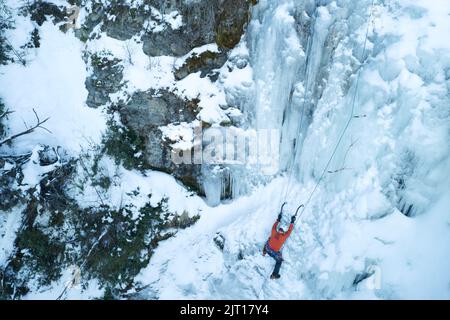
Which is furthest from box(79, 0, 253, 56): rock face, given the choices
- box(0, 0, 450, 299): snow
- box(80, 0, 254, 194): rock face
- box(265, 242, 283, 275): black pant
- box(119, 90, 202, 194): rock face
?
box(265, 242, 283, 275): black pant

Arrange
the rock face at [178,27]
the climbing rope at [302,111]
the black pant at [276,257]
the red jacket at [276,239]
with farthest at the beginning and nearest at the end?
the rock face at [178,27] → the climbing rope at [302,111] → the black pant at [276,257] → the red jacket at [276,239]

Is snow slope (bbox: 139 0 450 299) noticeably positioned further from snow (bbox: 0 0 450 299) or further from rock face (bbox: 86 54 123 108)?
rock face (bbox: 86 54 123 108)

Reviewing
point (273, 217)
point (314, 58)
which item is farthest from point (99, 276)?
point (314, 58)

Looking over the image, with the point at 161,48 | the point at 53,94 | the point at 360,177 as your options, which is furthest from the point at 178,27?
the point at 360,177

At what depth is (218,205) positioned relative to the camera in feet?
22.1

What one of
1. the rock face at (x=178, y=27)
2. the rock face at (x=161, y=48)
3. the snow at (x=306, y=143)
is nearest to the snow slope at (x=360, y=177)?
the snow at (x=306, y=143)

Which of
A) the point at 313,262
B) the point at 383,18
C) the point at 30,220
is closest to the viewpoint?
the point at 383,18

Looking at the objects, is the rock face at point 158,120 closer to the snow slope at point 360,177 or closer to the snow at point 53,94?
the snow at point 53,94

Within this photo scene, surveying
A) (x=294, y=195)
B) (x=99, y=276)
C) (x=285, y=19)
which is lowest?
(x=99, y=276)

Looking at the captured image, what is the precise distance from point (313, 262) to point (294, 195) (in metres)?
1.13

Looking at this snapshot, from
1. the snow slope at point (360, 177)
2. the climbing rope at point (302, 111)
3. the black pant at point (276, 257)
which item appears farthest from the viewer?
the climbing rope at point (302, 111)

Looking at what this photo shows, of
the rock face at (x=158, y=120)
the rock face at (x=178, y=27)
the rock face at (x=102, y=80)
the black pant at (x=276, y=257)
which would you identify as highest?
the rock face at (x=178, y=27)

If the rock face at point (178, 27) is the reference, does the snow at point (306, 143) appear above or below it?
below

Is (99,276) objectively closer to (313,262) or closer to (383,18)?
(313,262)
